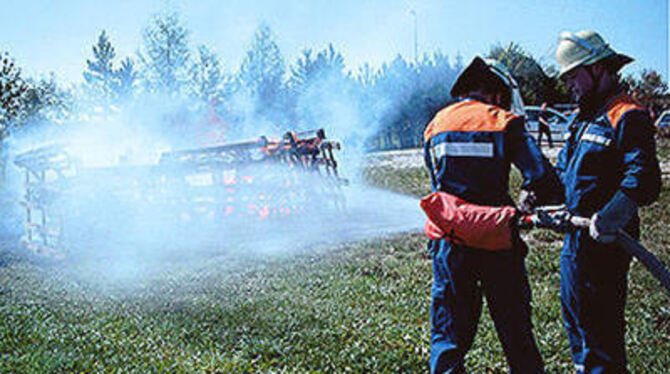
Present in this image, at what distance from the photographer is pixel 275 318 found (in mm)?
5125

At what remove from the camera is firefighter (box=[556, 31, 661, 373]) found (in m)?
2.57

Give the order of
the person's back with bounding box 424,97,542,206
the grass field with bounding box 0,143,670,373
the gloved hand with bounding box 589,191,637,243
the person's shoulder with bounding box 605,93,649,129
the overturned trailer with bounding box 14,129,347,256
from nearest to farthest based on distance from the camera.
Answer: the gloved hand with bounding box 589,191,637,243, the person's shoulder with bounding box 605,93,649,129, the person's back with bounding box 424,97,542,206, the grass field with bounding box 0,143,670,373, the overturned trailer with bounding box 14,129,347,256

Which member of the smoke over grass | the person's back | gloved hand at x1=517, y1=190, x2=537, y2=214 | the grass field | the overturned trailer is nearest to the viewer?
the person's back

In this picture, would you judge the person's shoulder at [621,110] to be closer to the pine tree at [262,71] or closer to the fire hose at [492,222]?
the fire hose at [492,222]

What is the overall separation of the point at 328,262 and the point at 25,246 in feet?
25.8

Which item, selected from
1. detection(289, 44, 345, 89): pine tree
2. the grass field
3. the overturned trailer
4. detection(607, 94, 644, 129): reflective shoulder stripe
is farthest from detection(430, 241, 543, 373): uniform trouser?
detection(289, 44, 345, 89): pine tree

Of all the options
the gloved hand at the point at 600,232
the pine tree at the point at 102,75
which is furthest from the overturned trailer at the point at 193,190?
the pine tree at the point at 102,75

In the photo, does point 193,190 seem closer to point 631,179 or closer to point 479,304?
point 479,304

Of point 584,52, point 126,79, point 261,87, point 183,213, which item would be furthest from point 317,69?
point 584,52

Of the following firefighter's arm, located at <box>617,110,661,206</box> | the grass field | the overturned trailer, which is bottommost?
the grass field

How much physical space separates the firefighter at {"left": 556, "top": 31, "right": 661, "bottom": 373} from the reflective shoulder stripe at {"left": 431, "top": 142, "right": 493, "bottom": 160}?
536mm

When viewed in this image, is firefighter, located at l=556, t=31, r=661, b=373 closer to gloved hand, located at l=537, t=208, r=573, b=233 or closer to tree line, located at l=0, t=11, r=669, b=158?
gloved hand, located at l=537, t=208, r=573, b=233

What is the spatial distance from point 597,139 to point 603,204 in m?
0.36

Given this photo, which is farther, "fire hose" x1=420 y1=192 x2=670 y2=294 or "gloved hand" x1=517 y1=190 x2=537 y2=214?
"gloved hand" x1=517 y1=190 x2=537 y2=214
